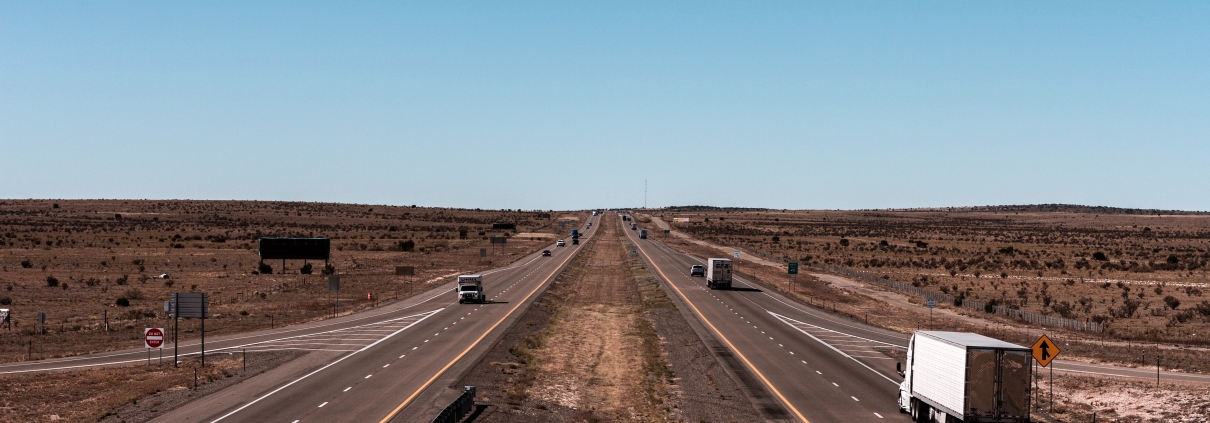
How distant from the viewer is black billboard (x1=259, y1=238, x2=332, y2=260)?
106 m

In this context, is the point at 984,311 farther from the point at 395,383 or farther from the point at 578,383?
the point at 395,383

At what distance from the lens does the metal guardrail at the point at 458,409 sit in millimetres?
27344

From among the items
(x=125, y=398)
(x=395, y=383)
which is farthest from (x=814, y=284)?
(x=125, y=398)

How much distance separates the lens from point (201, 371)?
41.5 meters

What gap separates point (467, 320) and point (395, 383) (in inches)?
977

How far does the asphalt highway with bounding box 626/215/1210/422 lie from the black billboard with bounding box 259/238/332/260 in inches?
1790

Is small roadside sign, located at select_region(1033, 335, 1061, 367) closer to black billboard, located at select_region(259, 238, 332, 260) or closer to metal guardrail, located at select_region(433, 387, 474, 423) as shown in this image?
metal guardrail, located at select_region(433, 387, 474, 423)

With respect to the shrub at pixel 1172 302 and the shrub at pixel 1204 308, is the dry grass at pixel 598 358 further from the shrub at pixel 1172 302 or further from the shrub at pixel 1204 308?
the shrub at pixel 1204 308

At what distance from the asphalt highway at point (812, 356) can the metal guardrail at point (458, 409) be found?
1167 centimetres

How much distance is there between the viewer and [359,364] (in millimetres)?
43656

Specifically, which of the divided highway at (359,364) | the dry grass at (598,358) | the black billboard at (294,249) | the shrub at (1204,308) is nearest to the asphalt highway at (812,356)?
the dry grass at (598,358)

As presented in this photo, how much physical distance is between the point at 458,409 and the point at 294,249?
8301 cm

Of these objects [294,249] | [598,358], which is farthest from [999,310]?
[294,249]

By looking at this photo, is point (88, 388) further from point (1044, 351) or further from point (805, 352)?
point (1044, 351)
